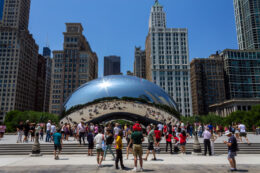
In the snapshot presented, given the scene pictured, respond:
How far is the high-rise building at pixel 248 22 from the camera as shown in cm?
13462

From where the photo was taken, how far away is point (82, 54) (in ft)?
369

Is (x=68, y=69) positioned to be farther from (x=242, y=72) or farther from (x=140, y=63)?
(x=242, y=72)

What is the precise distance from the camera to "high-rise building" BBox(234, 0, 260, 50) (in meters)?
135

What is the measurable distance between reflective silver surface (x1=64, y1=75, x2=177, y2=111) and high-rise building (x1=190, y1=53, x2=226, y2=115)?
10981 cm

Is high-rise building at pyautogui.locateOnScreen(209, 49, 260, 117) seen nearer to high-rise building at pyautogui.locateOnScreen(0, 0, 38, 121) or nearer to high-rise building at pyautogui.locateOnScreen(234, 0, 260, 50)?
high-rise building at pyautogui.locateOnScreen(234, 0, 260, 50)

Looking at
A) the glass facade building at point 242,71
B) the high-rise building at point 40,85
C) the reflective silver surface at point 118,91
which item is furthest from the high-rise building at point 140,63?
the reflective silver surface at point 118,91

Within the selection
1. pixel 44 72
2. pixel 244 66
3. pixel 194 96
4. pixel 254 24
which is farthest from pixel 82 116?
pixel 254 24

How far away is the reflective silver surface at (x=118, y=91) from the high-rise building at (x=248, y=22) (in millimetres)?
141881

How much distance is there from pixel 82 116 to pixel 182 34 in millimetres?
100899

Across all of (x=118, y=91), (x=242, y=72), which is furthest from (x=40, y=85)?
(x=242, y=72)

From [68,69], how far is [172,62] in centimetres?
5979

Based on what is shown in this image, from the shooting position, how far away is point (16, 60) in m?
105

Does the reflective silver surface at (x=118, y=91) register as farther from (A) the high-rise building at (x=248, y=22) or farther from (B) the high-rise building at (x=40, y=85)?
(A) the high-rise building at (x=248, y=22)

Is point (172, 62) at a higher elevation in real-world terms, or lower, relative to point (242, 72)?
higher
